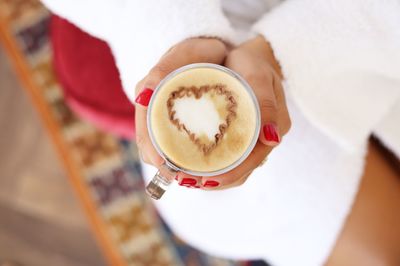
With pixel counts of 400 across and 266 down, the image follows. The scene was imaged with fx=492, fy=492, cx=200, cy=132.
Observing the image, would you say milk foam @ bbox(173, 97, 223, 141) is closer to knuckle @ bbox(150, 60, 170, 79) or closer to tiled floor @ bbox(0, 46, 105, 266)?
knuckle @ bbox(150, 60, 170, 79)

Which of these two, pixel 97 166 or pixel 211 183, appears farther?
pixel 97 166

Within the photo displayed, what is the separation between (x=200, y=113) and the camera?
1.53ft

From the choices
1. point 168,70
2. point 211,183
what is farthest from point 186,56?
point 211,183

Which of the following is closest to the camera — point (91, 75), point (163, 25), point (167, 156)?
point (167, 156)

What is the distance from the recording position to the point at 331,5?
1.93 ft

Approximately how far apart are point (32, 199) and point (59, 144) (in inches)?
5.9

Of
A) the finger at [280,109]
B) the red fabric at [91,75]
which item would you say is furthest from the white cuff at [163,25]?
the red fabric at [91,75]

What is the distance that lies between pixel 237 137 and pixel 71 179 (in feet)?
2.65

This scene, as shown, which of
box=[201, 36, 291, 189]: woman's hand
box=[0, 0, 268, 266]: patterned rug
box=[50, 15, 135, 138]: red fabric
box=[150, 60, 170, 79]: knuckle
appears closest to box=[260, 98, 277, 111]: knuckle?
box=[201, 36, 291, 189]: woman's hand

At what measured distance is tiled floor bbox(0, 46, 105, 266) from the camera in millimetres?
1181

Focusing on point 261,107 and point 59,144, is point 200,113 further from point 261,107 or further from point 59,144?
point 59,144

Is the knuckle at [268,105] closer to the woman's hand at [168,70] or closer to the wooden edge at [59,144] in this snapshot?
the woman's hand at [168,70]

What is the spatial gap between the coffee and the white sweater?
0.12 m

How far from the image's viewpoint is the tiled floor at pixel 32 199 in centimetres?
118
